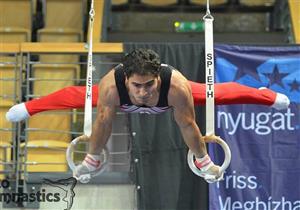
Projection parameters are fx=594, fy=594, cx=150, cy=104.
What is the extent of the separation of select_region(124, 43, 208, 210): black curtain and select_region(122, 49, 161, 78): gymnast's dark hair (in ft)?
5.06

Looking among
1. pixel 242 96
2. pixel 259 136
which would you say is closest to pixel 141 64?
pixel 242 96

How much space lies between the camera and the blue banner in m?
4.34

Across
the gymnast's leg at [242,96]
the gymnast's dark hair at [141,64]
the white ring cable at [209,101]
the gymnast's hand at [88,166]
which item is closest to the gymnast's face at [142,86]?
the gymnast's dark hair at [141,64]

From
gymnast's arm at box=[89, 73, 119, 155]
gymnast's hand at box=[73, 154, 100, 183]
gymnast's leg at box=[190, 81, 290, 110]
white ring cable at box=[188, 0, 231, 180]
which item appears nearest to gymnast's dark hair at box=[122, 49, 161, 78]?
gymnast's arm at box=[89, 73, 119, 155]

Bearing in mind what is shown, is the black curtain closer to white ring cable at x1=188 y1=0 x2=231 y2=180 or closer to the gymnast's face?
white ring cable at x1=188 y1=0 x2=231 y2=180

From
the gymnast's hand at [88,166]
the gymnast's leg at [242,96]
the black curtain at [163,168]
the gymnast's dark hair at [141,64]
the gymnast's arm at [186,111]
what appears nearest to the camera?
the gymnast's dark hair at [141,64]

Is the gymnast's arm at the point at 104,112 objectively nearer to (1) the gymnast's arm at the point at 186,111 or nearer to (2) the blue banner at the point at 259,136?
(1) the gymnast's arm at the point at 186,111

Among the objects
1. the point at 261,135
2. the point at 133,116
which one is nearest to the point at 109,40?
the point at 133,116

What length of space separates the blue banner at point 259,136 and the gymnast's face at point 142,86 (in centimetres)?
157

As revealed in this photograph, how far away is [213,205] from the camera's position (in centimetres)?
431

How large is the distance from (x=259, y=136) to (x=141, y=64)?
1.86m

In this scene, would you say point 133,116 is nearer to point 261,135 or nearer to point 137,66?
point 261,135

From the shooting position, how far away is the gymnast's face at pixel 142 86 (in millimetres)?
2781

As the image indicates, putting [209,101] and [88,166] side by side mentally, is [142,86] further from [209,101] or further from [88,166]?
[88,166]
